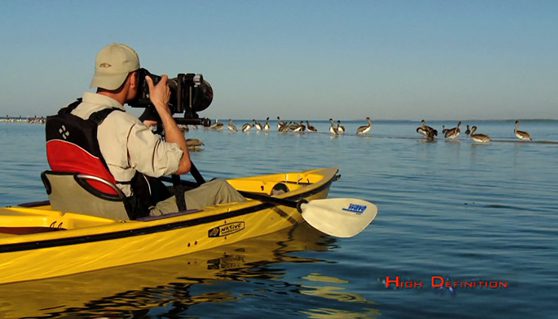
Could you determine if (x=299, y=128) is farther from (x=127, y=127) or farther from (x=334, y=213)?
(x=127, y=127)

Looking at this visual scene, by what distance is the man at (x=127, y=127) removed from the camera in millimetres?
5617

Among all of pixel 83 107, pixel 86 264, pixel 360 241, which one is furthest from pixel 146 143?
pixel 360 241

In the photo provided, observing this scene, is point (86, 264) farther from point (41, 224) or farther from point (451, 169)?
point (451, 169)

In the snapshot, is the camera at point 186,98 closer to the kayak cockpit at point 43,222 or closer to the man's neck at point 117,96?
the man's neck at point 117,96

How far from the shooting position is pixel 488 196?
12.8 metres

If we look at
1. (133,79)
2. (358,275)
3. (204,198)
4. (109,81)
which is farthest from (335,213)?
(109,81)

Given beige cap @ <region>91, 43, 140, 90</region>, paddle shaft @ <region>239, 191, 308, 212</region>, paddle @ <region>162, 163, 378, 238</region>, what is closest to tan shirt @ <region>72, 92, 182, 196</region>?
beige cap @ <region>91, 43, 140, 90</region>

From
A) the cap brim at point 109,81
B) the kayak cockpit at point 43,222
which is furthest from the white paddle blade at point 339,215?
the cap brim at point 109,81

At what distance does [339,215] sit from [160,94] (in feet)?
9.46

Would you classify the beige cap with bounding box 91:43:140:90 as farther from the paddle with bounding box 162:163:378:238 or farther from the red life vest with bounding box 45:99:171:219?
the paddle with bounding box 162:163:378:238

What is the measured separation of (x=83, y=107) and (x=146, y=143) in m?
0.72

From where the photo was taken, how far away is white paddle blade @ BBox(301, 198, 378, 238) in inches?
299

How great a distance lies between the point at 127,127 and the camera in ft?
18.3

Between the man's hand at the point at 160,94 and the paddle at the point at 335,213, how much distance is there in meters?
2.28
